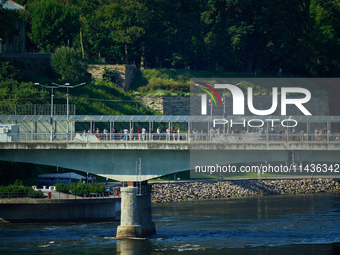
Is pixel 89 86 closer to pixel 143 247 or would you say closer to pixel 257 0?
pixel 257 0

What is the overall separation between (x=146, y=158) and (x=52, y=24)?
6645 cm

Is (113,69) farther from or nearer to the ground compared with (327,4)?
nearer to the ground

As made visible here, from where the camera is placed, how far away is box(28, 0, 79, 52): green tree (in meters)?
Answer: 123

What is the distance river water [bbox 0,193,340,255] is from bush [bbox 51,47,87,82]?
40.2 meters

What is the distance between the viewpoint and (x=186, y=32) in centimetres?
13188

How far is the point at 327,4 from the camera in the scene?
148 meters

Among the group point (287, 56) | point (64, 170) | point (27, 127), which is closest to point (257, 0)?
point (287, 56)

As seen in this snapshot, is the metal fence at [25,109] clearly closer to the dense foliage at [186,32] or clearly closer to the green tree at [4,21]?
the green tree at [4,21]

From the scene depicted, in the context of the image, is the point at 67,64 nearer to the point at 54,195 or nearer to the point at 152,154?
the point at 54,195

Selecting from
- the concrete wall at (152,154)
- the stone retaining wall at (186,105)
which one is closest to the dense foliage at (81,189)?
the concrete wall at (152,154)

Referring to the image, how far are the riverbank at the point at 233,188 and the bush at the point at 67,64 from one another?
32.0m

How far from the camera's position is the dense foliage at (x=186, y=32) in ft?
413

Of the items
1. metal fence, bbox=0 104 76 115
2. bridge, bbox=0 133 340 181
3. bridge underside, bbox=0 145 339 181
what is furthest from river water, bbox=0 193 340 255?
metal fence, bbox=0 104 76 115

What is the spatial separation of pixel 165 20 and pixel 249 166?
1464 inches
